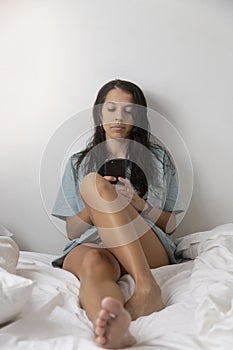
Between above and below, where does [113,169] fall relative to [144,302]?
above

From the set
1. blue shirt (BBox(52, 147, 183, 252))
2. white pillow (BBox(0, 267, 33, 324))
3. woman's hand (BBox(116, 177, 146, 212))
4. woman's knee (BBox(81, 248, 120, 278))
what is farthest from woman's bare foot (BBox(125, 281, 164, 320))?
blue shirt (BBox(52, 147, 183, 252))

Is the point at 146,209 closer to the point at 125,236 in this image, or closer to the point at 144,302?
the point at 125,236

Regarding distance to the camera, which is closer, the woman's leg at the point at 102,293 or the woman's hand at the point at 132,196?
the woman's leg at the point at 102,293

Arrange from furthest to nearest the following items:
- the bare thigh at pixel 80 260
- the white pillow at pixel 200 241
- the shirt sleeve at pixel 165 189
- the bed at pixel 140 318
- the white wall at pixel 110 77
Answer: the white wall at pixel 110 77 → the shirt sleeve at pixel 165 189 → the white pillow at pixel 200 241 → the bare thigh at pixel 80 260 → the bed at pixel 140 318

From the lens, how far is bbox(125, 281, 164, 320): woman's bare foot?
3.71 ft

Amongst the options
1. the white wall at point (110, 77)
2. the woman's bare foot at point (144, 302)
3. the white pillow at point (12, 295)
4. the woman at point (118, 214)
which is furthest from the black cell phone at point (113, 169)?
the white pillow at point (12, 295)

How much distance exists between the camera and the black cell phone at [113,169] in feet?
5.69

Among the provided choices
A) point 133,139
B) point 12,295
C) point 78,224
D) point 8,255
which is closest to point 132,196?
point 78,224

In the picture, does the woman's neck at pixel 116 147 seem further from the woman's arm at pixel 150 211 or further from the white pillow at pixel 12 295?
the white pillow at pixel 12 295

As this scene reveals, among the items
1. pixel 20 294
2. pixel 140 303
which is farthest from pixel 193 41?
pixel 20 294

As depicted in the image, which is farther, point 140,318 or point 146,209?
point 146,209

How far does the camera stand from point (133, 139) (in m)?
1.80

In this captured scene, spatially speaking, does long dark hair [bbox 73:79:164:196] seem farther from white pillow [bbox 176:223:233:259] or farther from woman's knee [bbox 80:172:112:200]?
woman's knee [bbox 80:172:112:200]

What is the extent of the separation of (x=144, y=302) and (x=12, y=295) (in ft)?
1.06
